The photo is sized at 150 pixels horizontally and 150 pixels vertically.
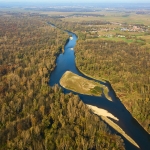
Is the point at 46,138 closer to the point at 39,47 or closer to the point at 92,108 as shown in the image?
the point at 92,108

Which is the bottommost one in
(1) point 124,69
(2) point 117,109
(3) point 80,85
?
(2) point 117,109

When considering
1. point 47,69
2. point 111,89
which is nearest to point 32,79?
point 47,69

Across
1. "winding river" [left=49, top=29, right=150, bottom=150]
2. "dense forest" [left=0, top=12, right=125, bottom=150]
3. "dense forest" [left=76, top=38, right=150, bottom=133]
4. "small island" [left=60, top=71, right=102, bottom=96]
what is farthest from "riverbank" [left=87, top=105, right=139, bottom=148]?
"small island" [left=60, top=71, right=102, bottom=96]

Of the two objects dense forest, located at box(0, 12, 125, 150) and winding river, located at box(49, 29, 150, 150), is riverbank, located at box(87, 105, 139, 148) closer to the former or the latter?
winding river, located at box(49, 29, 150, 150)

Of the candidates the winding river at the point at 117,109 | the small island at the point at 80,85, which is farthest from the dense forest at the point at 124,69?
the small island at the point at 80,85

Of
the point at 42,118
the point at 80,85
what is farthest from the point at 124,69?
the point at 42,118

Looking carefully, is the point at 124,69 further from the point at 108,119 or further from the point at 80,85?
the point at 108,119
